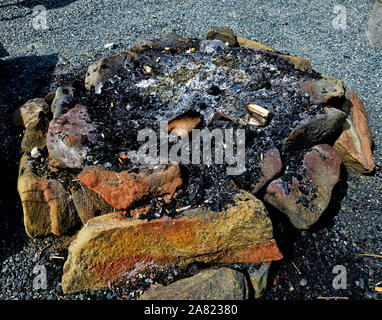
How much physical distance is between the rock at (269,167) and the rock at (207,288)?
2.43 feet

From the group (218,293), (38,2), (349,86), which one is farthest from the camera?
(38,2)

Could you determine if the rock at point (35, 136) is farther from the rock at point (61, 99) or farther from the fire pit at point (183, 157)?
the rock at point (61, 99)

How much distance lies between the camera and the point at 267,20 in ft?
16.9

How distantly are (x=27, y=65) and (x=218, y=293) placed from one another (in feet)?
12.7

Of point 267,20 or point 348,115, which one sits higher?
point 267,20

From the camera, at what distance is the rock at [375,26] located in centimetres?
472

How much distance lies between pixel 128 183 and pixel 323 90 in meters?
2.11

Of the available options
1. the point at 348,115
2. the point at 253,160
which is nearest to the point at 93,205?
the point at 253,160

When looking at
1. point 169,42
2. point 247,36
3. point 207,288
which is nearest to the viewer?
point 207,288

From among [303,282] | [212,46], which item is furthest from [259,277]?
[212,46]

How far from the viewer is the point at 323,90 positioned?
326 cm

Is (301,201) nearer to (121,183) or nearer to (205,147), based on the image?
(205,147)

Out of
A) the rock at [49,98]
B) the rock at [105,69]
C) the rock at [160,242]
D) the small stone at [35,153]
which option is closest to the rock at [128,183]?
the rock at [160,242]

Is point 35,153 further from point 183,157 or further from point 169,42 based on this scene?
point 169,42
